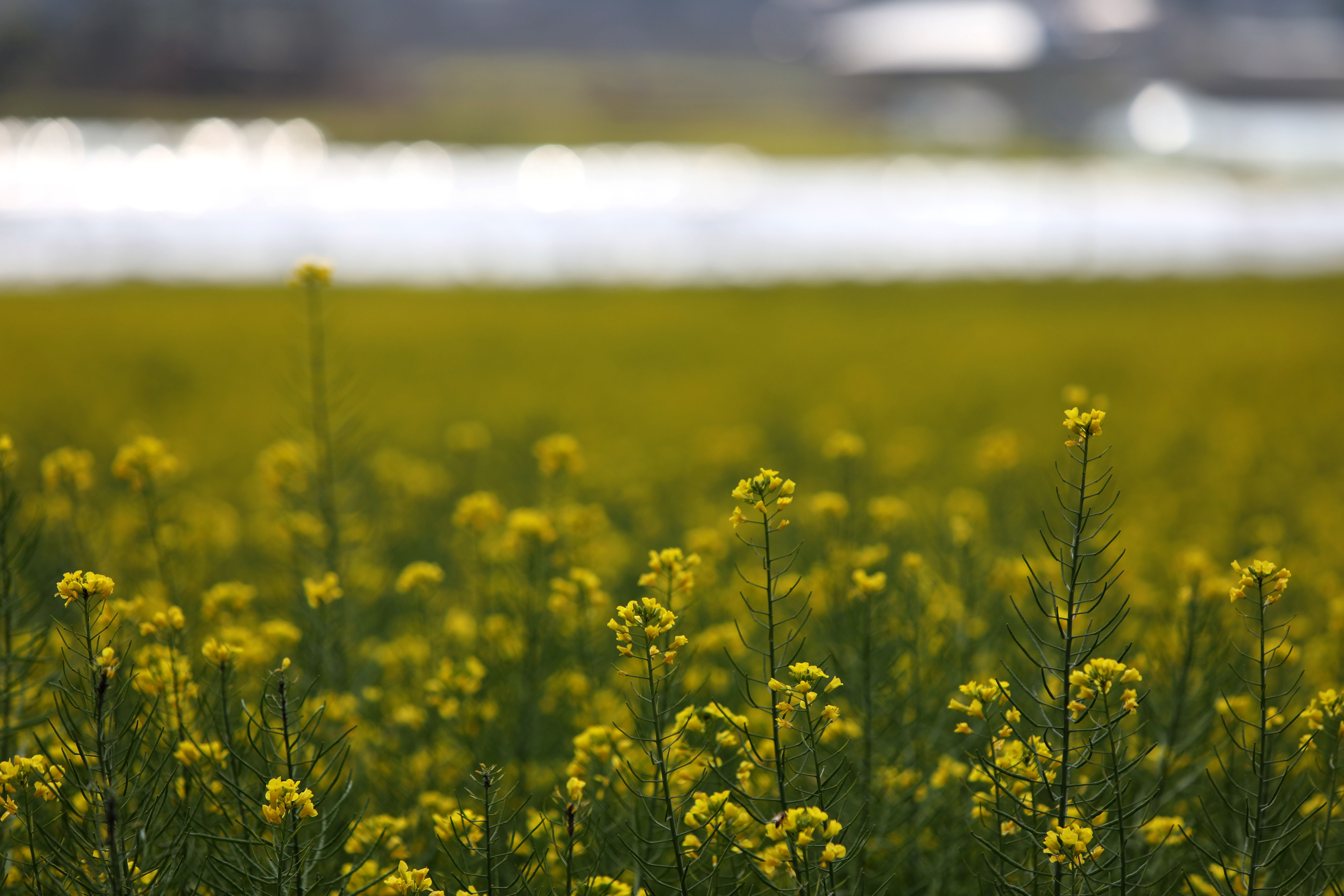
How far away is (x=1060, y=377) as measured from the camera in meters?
7.68

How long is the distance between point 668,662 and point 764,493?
0.97 ft

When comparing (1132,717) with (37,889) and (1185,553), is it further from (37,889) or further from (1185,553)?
(37,889)

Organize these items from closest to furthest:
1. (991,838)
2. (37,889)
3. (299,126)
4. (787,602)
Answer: (37,889) < (991,838) < (787,602) < (299,126)

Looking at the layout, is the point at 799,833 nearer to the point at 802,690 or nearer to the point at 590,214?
the point at 802,690

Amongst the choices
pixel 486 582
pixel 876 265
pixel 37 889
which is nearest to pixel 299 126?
pixel 876 265

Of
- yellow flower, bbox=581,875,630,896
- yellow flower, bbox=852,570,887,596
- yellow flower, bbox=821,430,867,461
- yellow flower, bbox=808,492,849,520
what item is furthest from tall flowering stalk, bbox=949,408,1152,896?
yellow flower, bbox=821,430,867,461

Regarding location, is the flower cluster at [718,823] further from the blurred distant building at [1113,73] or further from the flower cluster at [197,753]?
the blurred distant building at [1113,73]

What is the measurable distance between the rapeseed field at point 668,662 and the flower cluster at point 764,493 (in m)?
0.01

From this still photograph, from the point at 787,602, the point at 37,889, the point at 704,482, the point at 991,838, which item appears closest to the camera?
the point at 37,889

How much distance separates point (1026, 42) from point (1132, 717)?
26561mm

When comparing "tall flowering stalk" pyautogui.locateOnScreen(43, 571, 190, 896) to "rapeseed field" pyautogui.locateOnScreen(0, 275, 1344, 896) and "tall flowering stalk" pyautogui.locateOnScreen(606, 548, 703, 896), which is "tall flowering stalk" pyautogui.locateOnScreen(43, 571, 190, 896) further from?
"tall flowering stalk" pyautogui.locateOnScreen(606, 548, 703, 896)

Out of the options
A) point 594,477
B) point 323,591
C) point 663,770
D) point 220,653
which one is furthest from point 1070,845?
point 594,477

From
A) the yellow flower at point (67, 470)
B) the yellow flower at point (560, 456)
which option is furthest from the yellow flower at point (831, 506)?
the yellow flower at point (67, 470)

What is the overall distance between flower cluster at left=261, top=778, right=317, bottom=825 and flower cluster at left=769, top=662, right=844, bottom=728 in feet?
2.21
